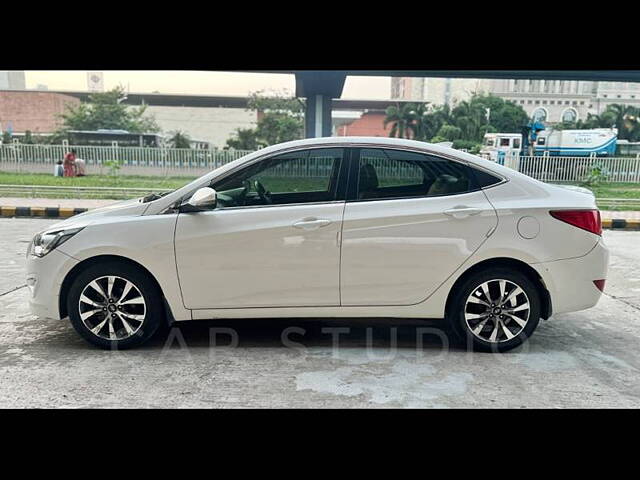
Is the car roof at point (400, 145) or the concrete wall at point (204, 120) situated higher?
the concrete wall at point (204, 120)

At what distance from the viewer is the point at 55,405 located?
3.06 meters

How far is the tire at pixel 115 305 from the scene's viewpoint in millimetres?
3824

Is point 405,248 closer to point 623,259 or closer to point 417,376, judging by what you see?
point 417,376

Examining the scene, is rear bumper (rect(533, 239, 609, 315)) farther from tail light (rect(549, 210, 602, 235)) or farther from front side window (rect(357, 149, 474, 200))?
front side window (rect(357, 149, 474, 200))

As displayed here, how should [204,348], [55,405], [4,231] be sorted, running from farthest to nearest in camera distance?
[4,231]
[204,348]
[55,405]

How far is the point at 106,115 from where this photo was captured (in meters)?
35.8

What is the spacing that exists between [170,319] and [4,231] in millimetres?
7905

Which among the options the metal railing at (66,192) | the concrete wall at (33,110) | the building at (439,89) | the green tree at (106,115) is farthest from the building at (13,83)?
the building at (439,89)

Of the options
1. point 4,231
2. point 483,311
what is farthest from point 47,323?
point 4,231

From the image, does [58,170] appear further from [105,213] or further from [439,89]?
[439,89]

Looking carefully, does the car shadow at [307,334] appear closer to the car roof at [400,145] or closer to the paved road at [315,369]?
the paved road at [315,369]

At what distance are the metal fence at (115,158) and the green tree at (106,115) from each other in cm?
1439

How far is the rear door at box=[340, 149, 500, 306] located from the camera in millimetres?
3811

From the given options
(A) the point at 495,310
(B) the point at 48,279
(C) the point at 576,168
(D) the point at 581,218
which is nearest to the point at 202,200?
(B) the point at 48,279
